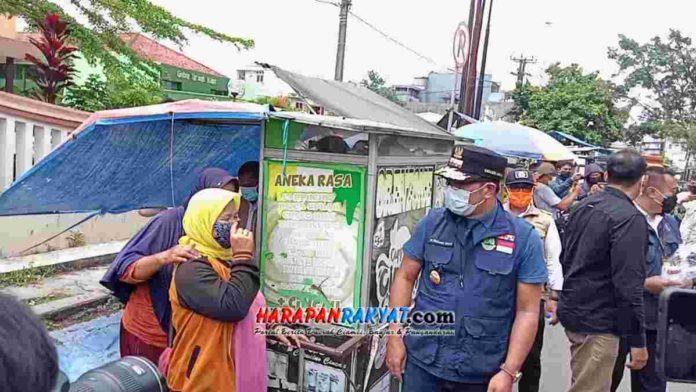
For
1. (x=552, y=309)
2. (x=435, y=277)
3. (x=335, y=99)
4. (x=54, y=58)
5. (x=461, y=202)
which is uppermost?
(x=54, y=58)

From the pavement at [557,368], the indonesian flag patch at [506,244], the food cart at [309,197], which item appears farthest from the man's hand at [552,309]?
the indonesian flag patch at [506,244]

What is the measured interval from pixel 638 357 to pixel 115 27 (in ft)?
22.1

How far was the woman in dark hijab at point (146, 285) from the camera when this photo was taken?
10.00ft

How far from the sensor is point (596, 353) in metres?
3.38

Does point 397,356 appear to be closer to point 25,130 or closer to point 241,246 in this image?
point 241,246

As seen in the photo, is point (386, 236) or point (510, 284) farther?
point (386, 236)

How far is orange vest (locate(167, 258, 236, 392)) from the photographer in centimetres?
257

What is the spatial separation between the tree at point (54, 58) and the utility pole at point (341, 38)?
6.70 m

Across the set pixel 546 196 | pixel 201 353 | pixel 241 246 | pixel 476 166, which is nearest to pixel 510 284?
pixel 476 166

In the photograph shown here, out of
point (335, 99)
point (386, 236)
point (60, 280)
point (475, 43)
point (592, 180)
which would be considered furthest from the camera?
point (475, 43)

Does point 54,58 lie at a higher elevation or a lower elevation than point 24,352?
higher

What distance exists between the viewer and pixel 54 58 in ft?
24.8

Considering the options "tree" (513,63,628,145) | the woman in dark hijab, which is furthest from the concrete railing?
"tree" (513,63,628,145)

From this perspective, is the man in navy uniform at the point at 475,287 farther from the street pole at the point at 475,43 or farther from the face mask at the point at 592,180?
the street pole at the point at 475,43
